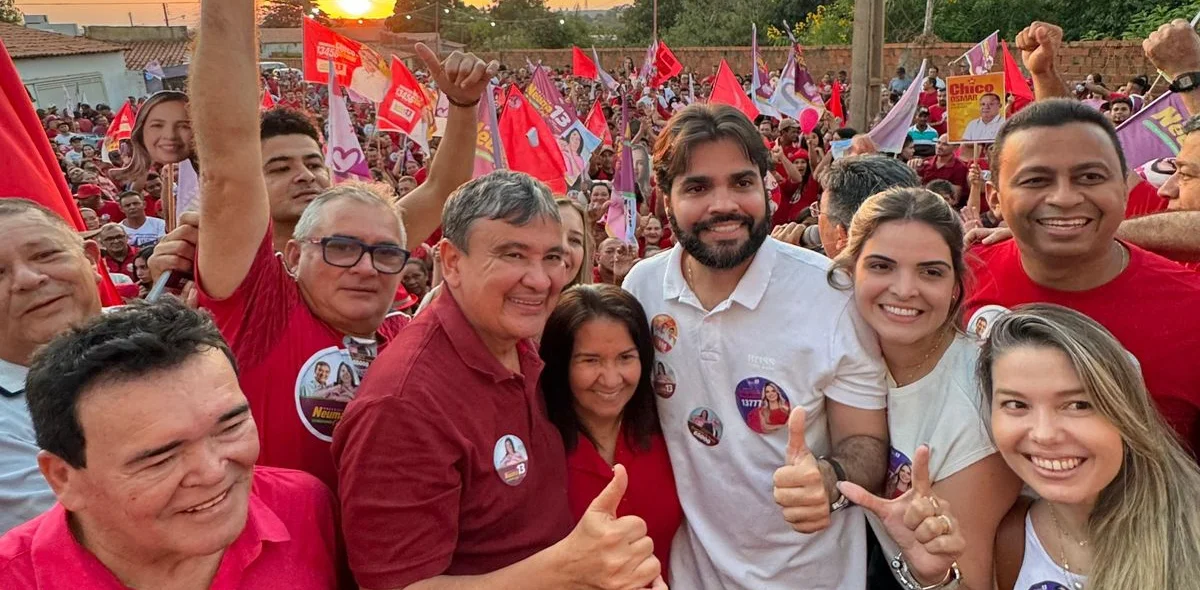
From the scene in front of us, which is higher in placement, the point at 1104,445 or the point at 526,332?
the point at 526,332

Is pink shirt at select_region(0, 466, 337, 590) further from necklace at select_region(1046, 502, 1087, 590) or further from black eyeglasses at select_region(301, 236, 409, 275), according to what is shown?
necklace at select_region(1046, 502, 1087, 590)

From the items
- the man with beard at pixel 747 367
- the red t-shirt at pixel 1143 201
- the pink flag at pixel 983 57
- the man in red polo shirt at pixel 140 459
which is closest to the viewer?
the man in red polo shirt at pixel 140 459

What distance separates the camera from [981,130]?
8.54 meters

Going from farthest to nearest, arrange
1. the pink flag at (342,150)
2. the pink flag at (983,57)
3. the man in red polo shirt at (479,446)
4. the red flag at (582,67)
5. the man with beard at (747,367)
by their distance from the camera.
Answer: the red flag at (582,67) → the pink flag at (983,57) → the pink flag at (342,150) → the man with beard at (747,367) → the man in red polo shirt at (479,446)

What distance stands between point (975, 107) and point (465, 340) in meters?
8.18

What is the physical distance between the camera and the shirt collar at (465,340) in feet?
6.75

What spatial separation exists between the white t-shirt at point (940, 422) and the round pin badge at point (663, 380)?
0.65 meters

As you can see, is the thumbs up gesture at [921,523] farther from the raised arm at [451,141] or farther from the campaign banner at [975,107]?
the campaign banner at [975,107]

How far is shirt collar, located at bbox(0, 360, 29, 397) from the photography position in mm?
2262

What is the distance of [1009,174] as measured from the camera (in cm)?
275

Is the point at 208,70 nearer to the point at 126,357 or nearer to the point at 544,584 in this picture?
the point at 126,357

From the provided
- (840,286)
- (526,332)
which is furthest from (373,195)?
(840,286)

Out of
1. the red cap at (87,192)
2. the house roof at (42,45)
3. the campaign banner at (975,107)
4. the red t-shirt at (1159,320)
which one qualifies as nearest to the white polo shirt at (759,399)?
the red t-shirt at (1159,320)

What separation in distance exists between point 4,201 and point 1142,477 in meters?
3.24
